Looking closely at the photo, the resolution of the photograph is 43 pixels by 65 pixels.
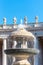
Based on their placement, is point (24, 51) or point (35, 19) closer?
point (24, 51)

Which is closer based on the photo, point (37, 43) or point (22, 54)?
point (22, 54)

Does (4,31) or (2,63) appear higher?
(4,31)

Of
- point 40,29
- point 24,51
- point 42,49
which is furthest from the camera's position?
point 42,49

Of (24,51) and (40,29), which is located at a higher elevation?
(40,29)

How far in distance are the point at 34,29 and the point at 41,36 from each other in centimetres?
174

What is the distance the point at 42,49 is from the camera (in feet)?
204

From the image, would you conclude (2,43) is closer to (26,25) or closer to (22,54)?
(26,25)

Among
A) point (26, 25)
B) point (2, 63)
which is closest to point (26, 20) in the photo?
point (26, 25)

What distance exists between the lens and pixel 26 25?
2330 inches

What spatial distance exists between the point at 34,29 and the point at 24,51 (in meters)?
34.2

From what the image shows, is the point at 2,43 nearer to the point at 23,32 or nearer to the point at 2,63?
the point at 2,63

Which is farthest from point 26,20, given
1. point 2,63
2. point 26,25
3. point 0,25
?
point 2,63

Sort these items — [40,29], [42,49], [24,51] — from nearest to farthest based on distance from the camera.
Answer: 1. [24,51]
2. [40,29]
3. [42,49]

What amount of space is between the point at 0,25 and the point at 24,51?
36.7 metres
